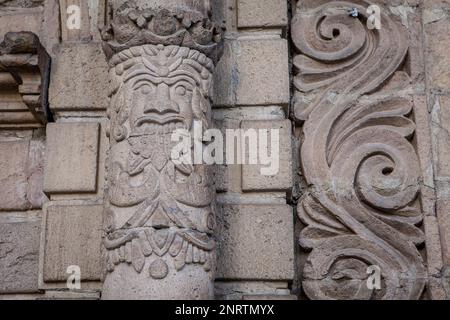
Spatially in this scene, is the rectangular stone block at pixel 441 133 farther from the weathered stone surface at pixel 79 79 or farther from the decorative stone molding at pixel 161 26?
the weathered stone surface at pixel 79 79

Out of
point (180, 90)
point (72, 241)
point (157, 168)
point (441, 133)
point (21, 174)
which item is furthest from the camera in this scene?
point (21, 174)

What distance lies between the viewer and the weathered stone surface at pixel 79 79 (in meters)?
2.62

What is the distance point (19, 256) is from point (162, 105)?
2.65 feet

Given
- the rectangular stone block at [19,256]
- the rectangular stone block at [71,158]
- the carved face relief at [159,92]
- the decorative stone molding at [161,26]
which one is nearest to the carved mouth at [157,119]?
the carved face relief at [159,92]

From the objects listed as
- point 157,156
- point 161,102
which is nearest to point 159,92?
point 161,102

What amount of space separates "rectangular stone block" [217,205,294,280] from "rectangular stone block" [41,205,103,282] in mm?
419

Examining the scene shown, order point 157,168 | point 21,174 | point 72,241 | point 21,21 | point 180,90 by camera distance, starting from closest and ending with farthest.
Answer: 1. point 157,168
2. point 180,90
3. point 72,241
4. point 21,174
5. point 21,21

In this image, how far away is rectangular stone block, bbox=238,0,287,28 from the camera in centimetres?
267

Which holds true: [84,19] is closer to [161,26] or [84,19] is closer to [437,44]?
[161,26]

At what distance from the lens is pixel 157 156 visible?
2227 millimetres

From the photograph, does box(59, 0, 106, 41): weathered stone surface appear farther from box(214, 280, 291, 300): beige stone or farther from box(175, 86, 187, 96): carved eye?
box(214, 280, 291, 300): beige stone

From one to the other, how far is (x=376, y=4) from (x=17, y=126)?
1415 millimetres

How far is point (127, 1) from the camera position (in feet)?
7.90

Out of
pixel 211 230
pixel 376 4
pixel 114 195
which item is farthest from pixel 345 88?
pixel 114 195
